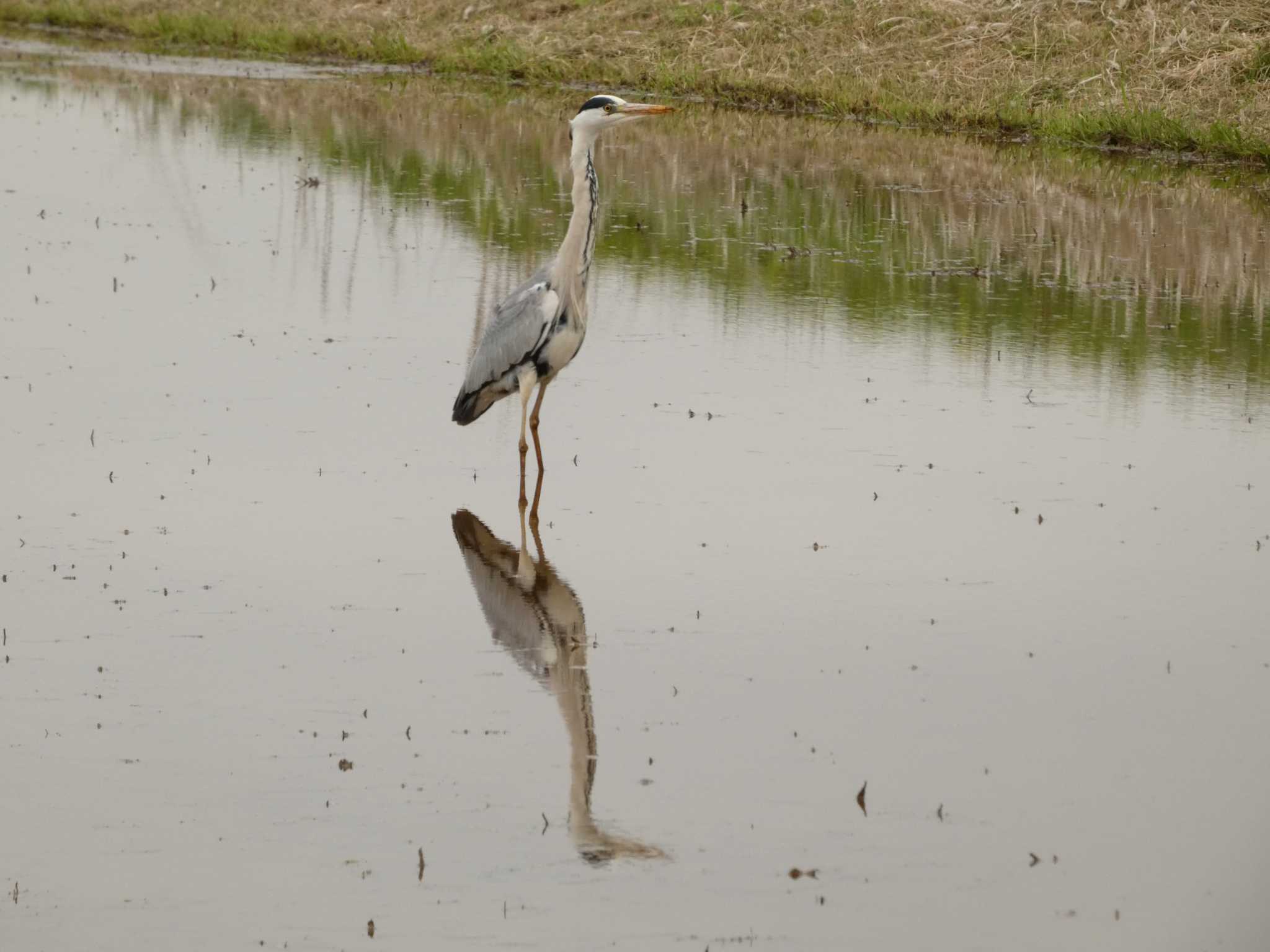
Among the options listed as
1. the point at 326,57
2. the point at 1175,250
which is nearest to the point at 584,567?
the point at 1175,250

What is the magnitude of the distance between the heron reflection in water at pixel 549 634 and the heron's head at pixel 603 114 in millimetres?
2121

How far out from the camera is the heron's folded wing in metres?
9.82

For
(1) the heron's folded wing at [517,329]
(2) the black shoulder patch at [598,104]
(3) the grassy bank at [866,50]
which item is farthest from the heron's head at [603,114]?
(3) the grassy bank at [866,50]

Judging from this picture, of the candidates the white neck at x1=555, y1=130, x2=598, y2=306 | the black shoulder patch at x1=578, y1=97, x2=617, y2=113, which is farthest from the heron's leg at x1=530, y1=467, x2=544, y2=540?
the black shoulder patch at x1=578, y1=97, x2=617, y2=113

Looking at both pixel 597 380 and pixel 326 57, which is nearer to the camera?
pixel 597 380

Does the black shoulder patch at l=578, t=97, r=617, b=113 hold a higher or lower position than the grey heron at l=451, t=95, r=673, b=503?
higher

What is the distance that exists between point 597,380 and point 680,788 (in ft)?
20.0

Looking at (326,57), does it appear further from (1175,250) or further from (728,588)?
(728,588)

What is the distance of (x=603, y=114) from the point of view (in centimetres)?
1023

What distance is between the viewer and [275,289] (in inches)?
578

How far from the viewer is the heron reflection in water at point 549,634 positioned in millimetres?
6133

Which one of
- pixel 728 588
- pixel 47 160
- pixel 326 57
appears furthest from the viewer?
pixel 326 57

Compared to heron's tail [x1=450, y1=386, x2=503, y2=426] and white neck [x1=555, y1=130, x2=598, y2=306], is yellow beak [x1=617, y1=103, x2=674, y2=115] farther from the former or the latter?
heron's tail [x1=450, y1=386, x2=503, y2=426]

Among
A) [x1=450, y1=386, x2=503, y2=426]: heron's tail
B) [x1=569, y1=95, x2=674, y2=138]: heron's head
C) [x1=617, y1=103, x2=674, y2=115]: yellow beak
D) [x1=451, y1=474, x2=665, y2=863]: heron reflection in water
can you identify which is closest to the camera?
[x1=451, y1=474, x2=665, y2=863]: heron reflection in water
